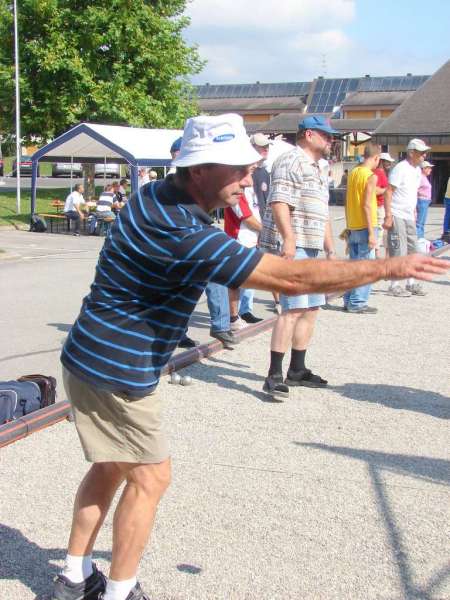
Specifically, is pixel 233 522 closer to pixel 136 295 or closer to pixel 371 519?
pixel 371 519

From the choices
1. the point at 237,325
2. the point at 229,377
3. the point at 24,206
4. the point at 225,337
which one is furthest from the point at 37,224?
the point at 229,377

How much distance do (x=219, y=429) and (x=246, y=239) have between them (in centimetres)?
378

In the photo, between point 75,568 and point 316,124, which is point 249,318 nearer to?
point 316,124

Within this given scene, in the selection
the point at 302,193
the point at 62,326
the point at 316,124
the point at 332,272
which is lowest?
the point at 62,326

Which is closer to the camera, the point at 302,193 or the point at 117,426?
the point at 117,426

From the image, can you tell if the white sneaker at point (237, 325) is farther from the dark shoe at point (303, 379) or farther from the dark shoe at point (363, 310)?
the dark shoe at point (303, 379)

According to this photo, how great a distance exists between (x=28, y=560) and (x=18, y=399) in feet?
6.31

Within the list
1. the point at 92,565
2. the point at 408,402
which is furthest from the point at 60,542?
the point at 408,402

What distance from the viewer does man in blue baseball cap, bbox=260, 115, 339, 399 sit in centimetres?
609

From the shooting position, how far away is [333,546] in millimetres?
3723

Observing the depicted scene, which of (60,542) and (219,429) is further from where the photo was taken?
(219,429)

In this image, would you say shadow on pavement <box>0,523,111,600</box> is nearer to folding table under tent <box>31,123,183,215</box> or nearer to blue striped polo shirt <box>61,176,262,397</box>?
blue striped polo shirt <box>61,176,262,397</box>

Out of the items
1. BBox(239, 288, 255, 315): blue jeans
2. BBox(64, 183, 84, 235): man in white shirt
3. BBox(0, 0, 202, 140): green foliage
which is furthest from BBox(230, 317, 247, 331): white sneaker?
BBox(0, 0, 202, 140): green foliage

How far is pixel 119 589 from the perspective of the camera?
3.03 meters
